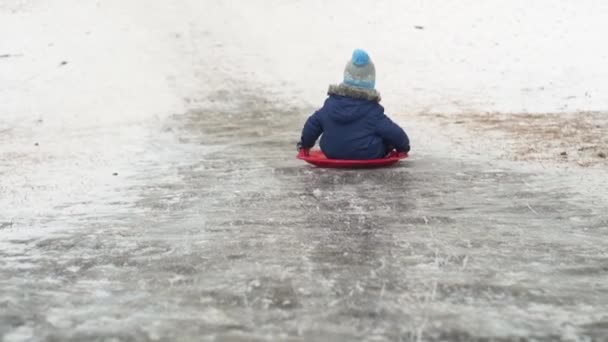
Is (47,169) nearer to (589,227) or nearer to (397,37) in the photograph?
(589,227)

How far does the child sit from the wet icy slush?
1.02ft

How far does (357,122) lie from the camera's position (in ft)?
20.5

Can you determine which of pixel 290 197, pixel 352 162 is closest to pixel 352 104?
pixel 352 162

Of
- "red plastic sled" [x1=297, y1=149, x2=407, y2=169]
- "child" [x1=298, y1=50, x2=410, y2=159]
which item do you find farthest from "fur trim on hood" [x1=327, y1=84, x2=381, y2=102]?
"red plastic sled" [x1=297, y1=149, x2=407, y2=169]

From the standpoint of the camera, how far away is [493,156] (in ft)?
21.4

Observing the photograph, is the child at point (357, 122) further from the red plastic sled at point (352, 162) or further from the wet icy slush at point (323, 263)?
the wet icy slush at point (323, 263)

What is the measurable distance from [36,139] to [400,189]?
4.75 m

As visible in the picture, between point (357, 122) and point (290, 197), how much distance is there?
1.31 metres

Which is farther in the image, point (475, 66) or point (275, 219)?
point (475, 66)

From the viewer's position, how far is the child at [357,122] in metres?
6.20

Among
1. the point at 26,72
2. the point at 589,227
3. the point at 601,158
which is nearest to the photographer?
the point at 589,227

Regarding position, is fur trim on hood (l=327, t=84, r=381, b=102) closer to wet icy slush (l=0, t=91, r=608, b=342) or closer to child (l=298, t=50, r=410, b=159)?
child (l=298, t=50, r=410, b=159)

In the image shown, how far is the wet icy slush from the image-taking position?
3.01 meters

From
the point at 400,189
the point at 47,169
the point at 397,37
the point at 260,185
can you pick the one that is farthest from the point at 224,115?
the point at 397,37
